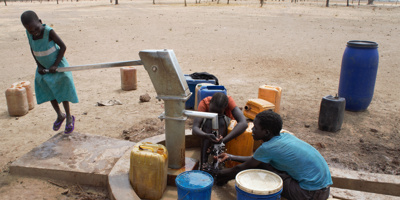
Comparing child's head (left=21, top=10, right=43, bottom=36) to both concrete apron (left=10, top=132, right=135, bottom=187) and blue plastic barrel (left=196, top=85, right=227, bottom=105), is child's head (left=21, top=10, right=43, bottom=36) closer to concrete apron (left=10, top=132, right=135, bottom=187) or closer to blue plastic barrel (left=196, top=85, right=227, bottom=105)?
concrete apron (left=10, top=132, right=135, bottom=187)

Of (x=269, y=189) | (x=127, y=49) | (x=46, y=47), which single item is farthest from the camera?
(x=127, y=49)

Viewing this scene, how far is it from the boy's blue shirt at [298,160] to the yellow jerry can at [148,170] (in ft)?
2.94

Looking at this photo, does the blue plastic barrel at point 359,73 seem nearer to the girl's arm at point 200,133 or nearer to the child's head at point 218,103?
the child's head at point 218,103

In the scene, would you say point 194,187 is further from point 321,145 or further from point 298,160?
point 321,145

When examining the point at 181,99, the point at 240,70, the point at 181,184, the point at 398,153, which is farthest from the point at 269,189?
the point at 240,70

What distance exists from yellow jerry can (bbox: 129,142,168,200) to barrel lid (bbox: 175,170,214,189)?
22cm

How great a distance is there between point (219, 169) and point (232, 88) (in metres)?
3.67

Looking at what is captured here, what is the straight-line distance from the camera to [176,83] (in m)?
2.88

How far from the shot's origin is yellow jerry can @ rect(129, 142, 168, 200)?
286cm

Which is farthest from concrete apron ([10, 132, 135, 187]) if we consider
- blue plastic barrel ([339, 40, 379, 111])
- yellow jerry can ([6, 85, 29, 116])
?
blue plastic barrel ([339, 40, 379, 111])

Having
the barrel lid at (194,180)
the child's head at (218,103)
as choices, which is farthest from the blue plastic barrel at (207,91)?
the barrel lid at (194,180)

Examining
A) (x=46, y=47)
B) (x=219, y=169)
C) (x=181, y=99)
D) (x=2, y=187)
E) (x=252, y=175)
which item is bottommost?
(x=2, y=187)

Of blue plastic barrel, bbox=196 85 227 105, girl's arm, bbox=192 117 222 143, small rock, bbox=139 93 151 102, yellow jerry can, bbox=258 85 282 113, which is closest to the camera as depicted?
girl's arm, bbox=192 117 222 143

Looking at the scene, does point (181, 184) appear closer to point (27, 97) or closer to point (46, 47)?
→ point (46, 47)
